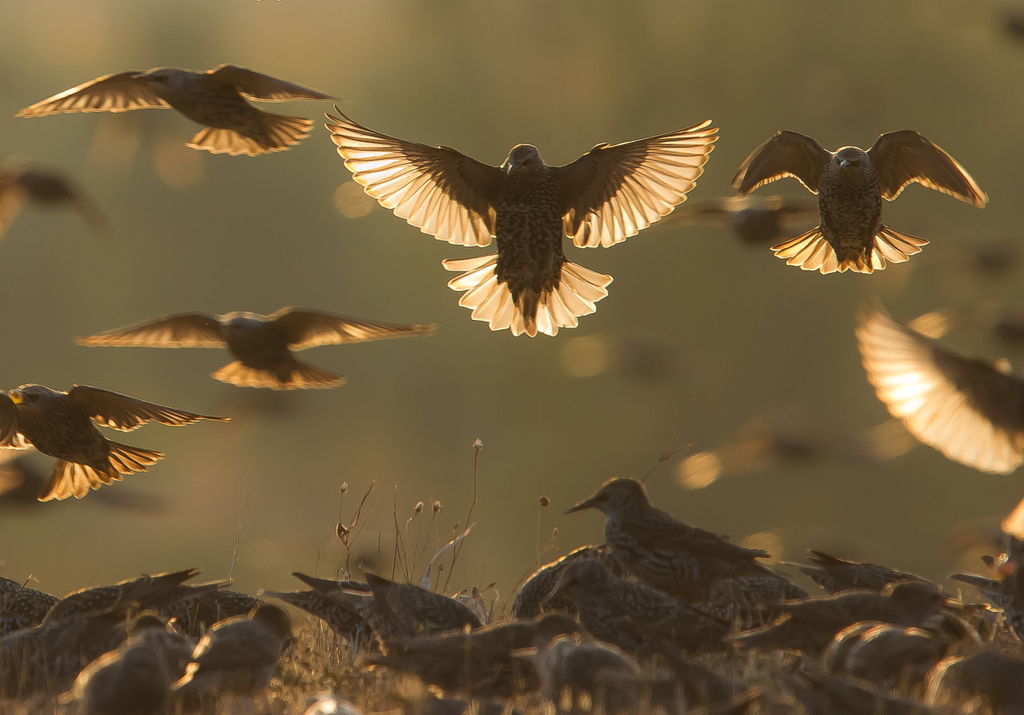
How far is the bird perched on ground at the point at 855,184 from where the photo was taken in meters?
7.20

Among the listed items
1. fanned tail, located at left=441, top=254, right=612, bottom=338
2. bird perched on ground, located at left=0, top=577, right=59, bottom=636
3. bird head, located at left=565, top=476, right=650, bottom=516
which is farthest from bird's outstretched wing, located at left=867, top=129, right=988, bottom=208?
bird perched on ground, located at left=0, top=577, right=59, bottom=636

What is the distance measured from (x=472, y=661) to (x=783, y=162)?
3.95 meters

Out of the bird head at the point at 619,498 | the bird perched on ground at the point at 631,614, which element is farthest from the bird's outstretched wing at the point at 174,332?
the bird perched on ground at the point at 631,614

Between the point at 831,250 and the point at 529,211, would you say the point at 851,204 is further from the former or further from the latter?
the point at 529,211

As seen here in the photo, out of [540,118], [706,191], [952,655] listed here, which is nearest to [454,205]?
[952,655]

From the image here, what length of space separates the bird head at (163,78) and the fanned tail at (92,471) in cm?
197

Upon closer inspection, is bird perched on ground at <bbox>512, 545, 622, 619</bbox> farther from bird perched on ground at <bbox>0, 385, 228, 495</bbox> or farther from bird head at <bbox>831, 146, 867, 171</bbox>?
bird head at <bbox>831, 146, 867, 171</bbox>

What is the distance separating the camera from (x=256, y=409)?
11.1 meters

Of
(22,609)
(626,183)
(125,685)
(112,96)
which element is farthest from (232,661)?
(112,96)

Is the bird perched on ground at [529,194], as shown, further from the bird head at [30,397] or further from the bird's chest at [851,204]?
the bird head at [30,397]

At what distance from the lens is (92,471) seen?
7.67 metres

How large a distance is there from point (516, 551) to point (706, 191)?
638 cm

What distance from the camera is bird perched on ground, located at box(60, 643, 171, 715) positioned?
4594 millimetres

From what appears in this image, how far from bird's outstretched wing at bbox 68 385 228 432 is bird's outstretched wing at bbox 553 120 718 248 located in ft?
7.72
